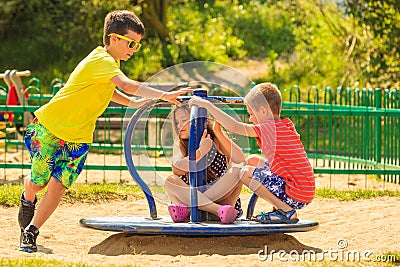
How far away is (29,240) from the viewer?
5.57m

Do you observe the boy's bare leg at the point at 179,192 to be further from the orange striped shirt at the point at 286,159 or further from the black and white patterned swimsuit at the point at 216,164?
the orange striped shirt at the point at 286,159

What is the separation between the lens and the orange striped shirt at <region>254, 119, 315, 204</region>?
19.0 ft

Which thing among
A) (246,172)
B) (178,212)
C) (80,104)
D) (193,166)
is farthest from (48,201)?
(246,172)

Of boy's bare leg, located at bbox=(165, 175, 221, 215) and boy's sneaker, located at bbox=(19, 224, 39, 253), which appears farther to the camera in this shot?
boy's bare leg, located at bbox=(165, 175, 221, 215)

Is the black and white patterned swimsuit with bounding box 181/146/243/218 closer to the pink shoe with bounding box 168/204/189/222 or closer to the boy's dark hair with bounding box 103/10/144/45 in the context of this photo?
the pink shoe with bounding box 168/204/189/222

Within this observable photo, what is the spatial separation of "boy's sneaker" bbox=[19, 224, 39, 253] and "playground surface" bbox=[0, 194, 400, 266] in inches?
2.5

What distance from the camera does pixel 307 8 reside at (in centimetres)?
1695

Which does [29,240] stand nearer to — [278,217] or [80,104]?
[80,104]

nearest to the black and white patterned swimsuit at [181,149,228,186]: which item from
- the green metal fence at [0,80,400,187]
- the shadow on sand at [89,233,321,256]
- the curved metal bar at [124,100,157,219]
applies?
the curved metal bar at [124,100,157,219]

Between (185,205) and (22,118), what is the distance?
5.66 meters

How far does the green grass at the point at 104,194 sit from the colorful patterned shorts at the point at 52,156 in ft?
6.20

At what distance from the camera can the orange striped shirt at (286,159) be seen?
228 inches

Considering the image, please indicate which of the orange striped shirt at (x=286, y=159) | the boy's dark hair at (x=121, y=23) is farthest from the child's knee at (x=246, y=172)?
the boy's dark hair at (x=121, y=23)

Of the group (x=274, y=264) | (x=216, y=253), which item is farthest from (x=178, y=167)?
(x=274, y=264)
